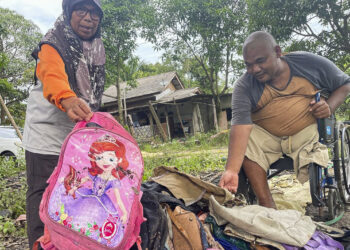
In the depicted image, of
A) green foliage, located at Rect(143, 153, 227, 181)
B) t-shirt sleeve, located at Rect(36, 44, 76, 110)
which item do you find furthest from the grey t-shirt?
green foliage, located at Rect(143, 153, 227, 181)

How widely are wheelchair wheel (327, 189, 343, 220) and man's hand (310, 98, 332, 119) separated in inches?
26.4

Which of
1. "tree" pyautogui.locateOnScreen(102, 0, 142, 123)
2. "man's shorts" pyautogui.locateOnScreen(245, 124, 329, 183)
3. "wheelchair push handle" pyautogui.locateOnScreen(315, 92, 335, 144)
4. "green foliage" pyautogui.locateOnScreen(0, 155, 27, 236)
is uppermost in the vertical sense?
"tree" pyautogui.locateOnScreen(102, 0, 142, 123)

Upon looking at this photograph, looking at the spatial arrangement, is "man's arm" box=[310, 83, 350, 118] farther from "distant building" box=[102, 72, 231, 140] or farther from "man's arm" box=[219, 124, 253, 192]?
"distant building" box=[102, 72, 231, 140]

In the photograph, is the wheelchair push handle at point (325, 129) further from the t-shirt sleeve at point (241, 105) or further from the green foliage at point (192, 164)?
the green foliage at point (192, 164)

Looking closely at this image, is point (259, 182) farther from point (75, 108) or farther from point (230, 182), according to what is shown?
point (75, 108)

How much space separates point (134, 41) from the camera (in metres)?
12.0

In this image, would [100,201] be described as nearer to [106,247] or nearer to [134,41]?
[106,247]

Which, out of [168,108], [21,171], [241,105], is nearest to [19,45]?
[168,108]

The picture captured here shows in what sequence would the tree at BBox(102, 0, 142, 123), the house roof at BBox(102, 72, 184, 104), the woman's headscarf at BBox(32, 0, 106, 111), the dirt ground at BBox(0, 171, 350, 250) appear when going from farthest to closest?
the house roof at BBox(102, 72, 184, 104) < the tree at BBox(102, 0, 142, 123) < the dirt ground at BBox(0, 171, 350, 250) < the woman's headscarf at BBox(32, 0, 106, 111)

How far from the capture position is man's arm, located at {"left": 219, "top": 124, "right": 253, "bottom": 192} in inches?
82.0

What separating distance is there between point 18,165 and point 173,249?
6583 mm

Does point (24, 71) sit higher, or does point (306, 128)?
point (24, 71)

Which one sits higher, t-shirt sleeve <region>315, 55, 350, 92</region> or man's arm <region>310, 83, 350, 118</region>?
t-shirt sleeve <region>315, 55, 350, 92</region>

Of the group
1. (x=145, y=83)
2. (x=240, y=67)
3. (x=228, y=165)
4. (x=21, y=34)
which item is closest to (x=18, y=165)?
(x=228, y=165)
